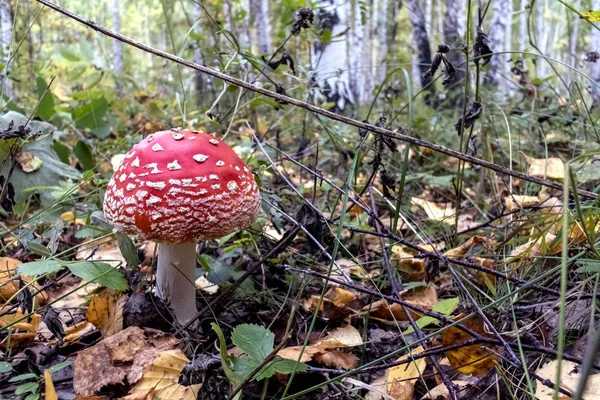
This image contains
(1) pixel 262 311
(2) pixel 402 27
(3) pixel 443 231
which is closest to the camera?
(1) pixel 262 311

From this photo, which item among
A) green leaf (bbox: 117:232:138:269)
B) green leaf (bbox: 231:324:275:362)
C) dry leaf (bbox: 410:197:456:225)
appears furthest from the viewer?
dry leaf (bbox: 410:197:456:225)

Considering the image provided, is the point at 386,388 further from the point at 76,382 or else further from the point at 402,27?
the point at 402,27

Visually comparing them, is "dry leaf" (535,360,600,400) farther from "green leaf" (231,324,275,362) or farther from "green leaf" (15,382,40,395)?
"green leaf" (15,382,40,395)

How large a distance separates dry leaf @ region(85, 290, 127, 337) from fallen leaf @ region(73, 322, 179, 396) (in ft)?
0.34

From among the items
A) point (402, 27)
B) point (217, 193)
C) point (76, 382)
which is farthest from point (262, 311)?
point (402, 27)

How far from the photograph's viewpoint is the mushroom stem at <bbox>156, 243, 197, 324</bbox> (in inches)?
83.2

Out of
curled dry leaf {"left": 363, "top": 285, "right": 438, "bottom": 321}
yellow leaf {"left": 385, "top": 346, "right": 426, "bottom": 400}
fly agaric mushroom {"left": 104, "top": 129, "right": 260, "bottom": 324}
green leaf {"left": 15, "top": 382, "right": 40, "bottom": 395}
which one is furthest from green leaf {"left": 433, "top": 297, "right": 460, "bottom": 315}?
green leaf {"left": 15, "top": 382, "right": 40, "bottom": 395}

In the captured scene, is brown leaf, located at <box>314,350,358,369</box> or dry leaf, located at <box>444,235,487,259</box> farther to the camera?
dry leaf, located at <box>444,235,487,259</box>

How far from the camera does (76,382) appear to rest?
1.63 m

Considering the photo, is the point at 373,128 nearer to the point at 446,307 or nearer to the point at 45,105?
the point at 446,307

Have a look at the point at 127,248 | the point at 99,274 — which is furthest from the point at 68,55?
the point at 99,274

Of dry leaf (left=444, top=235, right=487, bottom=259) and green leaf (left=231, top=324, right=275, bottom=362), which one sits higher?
green leaf (left=231, top=324, right=275, bottom=362)

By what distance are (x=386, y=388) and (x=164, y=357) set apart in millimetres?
789

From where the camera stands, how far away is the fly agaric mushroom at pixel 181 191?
5.70 ft
